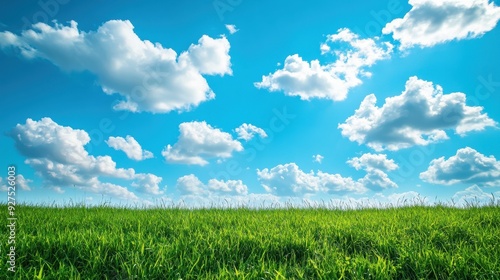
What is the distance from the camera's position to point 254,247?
240 inches

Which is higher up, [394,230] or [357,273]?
[394,230]

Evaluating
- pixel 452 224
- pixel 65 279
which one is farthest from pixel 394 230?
pixel 65 279

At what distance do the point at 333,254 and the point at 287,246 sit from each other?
33.9 inches

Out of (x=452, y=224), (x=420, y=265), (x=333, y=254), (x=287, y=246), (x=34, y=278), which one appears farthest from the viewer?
(x=452, y=224)

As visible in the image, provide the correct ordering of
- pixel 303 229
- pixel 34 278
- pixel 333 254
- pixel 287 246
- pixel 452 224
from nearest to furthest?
pixel 34 278
pixel 333 254
pixel 287 246
pixel 303 229
pixel 452 224

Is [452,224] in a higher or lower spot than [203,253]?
higher

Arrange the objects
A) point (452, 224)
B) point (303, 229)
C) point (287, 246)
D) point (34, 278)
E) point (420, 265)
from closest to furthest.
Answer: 1. point (34, 278)
2. point (420, 265)
3. point (287, 246)
4. point (303, 229)
5. point (452, 224)

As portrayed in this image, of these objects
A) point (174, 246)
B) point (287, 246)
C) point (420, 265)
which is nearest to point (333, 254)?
point (287, 246)

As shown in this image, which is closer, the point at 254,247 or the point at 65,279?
the point at 65,279

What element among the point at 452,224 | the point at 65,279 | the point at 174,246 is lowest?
the point at 65,279

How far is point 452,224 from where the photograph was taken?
8.27 m

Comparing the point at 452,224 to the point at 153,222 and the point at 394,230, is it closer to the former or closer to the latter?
the point at 394,230

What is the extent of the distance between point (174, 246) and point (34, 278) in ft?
6.82

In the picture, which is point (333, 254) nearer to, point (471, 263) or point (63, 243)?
point (471, 263)
